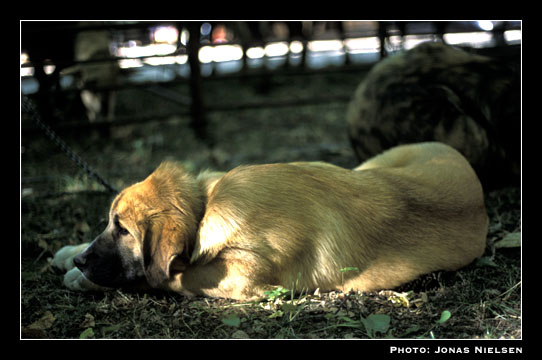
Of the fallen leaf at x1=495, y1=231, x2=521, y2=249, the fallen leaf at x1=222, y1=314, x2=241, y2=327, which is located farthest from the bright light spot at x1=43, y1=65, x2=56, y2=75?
the fallen leaf at x1=495, y1=231, x2=521, y2=249

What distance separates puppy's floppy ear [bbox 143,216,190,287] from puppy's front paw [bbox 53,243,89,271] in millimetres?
951

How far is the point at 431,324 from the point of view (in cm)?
299

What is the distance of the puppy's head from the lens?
3.05m

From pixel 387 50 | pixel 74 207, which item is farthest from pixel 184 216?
pixel 387 50

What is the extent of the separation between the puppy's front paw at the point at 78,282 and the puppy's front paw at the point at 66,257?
183 millimetres

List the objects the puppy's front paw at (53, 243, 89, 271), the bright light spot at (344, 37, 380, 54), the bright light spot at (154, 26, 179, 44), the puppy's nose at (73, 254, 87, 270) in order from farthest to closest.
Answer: the bright light spot at (344, 37, 380, 54)
the bright light spot at (154, 26, 179, 44)
the puppy's front paw at (53, 243, 89, 271)
the puppy's nose at (73, 254, 87, 270)

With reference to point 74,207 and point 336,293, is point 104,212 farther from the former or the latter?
point 336,293

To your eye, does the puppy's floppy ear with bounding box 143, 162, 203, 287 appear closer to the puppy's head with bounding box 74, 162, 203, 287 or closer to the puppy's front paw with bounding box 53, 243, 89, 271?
the puppy's head with bounding box 74, 162, 203, 287

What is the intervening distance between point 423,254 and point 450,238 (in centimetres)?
24

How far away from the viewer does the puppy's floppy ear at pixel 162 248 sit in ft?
9.89

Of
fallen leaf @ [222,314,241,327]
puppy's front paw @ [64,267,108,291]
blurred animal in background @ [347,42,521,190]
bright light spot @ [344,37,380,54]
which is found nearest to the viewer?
fallen leaf @ [222,314,241,327]

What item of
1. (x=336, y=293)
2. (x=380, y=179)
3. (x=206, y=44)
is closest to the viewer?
(x=336, y=293)

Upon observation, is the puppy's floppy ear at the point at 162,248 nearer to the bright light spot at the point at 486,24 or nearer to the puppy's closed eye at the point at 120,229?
the puppy's closed eye at the point at 120,229

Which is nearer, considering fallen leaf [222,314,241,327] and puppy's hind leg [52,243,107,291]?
fallen leaf [222,314,241,327]
